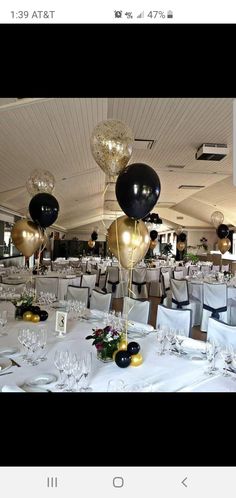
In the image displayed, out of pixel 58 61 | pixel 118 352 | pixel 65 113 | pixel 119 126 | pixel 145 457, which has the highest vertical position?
pixel 65 113

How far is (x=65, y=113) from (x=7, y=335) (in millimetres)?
2805

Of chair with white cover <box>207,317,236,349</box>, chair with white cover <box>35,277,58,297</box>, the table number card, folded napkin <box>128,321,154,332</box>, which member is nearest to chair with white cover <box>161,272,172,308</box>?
chair with white cover <box>35,277,58,297</box>

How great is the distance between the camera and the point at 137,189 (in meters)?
1.67

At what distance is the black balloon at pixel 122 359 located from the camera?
5.83 ft

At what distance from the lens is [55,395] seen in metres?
1.38

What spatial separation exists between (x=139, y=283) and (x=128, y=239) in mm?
6232

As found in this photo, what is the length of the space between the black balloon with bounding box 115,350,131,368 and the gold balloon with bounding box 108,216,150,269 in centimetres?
60

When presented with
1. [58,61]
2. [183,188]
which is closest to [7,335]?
[58,61]

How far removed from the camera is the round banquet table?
1556mm

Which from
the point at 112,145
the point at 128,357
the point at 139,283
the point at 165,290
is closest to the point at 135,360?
the point at 128,357

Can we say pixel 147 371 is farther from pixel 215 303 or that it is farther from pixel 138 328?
pixel 215 303

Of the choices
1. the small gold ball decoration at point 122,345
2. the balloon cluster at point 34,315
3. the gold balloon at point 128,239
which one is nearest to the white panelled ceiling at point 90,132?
the gold balloon at point 128,239

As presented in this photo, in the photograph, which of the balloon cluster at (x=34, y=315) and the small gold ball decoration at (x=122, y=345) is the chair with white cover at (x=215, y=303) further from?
the small gold ball decoration at (x=122, y=345)
